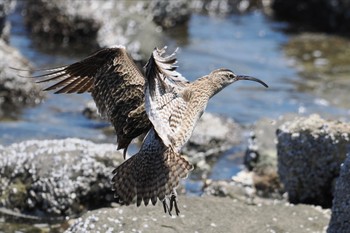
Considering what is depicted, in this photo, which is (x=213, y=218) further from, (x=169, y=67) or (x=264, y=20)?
(x=264, y=20)

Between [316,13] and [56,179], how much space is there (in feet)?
34.0

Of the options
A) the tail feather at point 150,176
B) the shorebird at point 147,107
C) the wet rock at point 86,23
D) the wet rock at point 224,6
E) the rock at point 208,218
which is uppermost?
the wet rock at point 224,6

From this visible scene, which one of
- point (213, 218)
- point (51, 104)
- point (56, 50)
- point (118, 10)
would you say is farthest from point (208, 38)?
point (213, 218)

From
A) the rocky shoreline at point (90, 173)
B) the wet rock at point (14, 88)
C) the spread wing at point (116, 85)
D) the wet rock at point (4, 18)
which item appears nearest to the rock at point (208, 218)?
the rocky shoreline at point (90, 173)

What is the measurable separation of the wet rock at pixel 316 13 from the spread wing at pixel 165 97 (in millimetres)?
10306

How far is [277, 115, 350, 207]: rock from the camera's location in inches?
305

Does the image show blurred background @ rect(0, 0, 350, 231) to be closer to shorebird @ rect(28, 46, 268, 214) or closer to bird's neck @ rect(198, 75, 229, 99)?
bird's neck @ rect(198, 75, 229, 99)

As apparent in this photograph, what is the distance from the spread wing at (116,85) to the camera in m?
6.27

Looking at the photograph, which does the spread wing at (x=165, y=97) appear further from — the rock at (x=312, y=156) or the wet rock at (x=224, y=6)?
the wet rock at (x=224, y=6)

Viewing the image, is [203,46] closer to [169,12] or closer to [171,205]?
[169,12]

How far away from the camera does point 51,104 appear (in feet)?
36.1

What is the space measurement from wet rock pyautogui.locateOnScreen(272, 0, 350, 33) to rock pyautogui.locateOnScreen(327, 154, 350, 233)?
9.96m

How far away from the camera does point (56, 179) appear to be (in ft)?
25.2

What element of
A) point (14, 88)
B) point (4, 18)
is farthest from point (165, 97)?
point (4, 18)
